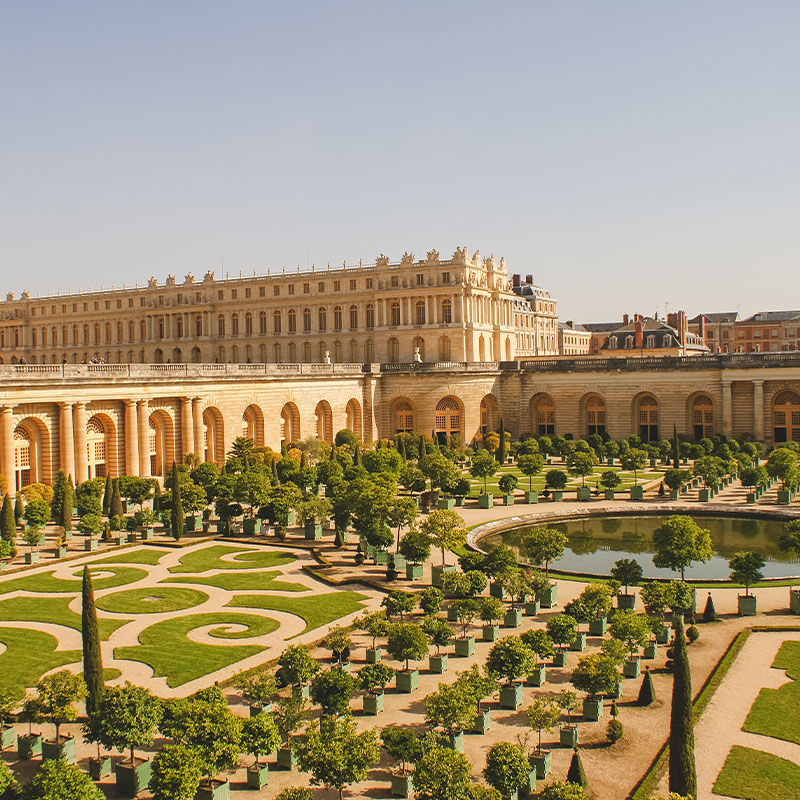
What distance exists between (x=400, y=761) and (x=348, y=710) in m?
1.95

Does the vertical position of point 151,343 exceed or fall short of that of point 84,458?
it exceeds it

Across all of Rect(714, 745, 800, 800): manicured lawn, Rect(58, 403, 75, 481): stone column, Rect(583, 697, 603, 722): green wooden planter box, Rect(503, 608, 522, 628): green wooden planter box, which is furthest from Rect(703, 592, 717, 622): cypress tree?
Rect(58, 403, 75, 481): stone column

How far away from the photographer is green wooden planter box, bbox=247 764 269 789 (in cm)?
1866

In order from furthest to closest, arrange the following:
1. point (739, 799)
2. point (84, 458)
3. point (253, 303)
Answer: point (253, 303), point (84, 458), point (739, 799)

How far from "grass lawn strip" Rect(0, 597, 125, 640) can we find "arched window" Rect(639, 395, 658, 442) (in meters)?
56.9

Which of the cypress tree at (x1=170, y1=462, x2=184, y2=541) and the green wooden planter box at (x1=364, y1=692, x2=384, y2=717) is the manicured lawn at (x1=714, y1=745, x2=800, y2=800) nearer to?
the green wooden planter box at (x1=364, y1=692, x2=384, y2=717)

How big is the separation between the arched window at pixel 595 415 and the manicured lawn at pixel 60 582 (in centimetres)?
5210

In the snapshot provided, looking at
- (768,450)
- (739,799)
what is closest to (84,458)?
(739,799)

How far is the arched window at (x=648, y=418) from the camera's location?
77938 millimetres

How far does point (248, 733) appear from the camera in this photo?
18656mm

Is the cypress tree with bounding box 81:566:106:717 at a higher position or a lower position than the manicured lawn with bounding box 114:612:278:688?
higher

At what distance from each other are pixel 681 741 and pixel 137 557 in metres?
26.4

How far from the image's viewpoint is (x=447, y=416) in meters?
79.3

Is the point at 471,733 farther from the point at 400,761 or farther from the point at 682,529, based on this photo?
the point at 682,529
